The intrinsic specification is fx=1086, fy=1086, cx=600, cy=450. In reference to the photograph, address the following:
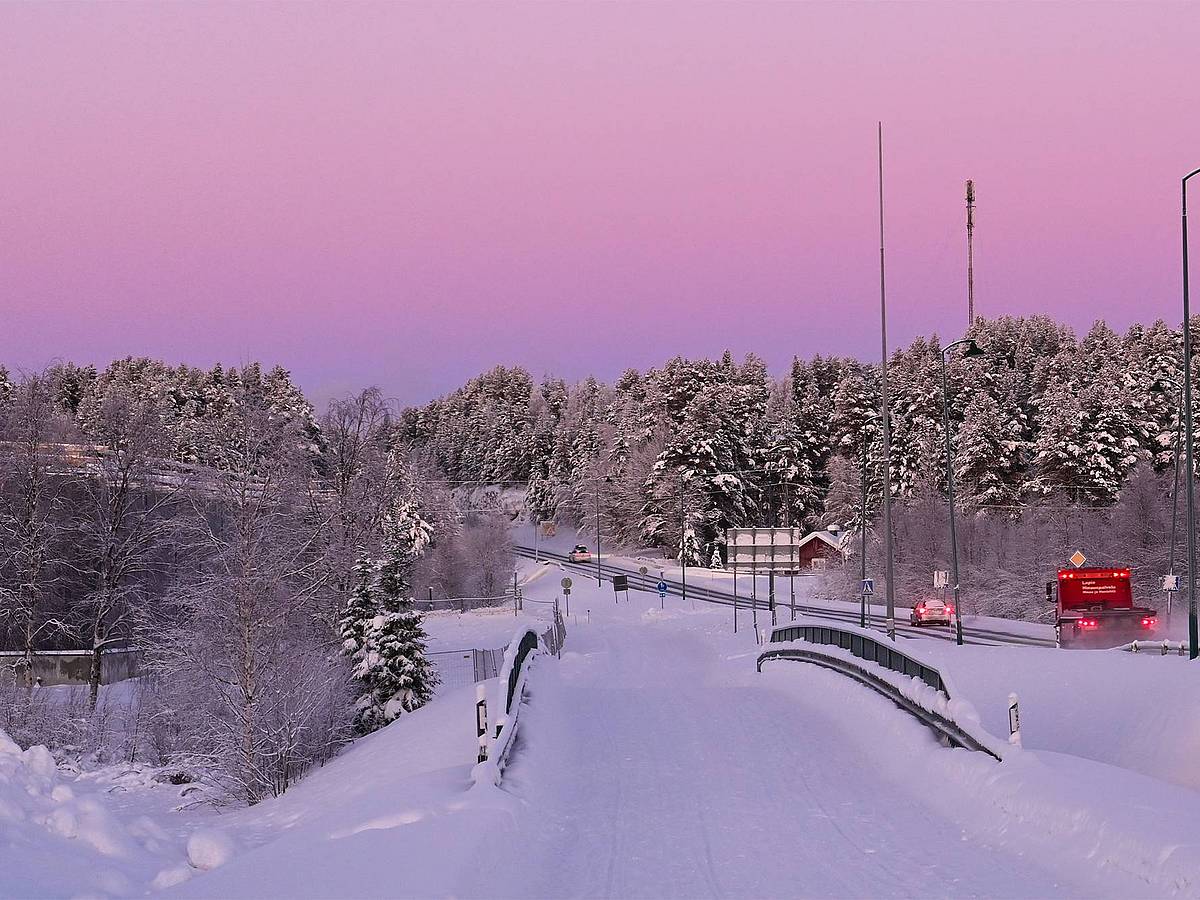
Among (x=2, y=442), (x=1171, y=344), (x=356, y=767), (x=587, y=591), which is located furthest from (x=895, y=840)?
(x=1171, y=344)

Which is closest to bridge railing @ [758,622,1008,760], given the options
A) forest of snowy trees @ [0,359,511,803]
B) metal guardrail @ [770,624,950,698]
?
metal guardrail @ [770,624,950,698]

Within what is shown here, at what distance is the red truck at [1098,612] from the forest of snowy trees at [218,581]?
24.2 m

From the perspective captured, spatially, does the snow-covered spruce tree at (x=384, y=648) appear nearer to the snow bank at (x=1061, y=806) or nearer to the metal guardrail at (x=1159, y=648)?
the snow bank at (x=1061, y=806)

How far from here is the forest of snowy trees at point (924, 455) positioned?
7325 centimetres

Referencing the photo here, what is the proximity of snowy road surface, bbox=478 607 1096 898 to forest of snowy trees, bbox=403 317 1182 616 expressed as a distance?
150 ft

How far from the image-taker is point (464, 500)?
168750 mm

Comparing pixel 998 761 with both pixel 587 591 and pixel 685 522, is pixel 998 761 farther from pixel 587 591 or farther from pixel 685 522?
pixel 685 522

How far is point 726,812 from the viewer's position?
13.1 m

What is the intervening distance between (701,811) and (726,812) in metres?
0.31

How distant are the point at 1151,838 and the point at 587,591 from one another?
81491 millimetres

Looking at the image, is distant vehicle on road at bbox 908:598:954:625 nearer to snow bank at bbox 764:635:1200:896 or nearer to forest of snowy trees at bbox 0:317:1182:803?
forest of snowy trees at bbox 0:317:1182:803

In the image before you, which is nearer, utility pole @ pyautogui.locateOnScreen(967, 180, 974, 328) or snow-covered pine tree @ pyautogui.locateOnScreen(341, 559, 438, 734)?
snow-covered pine tree @ pyautogui.locateOnScreen(341, 559, 438, 734)

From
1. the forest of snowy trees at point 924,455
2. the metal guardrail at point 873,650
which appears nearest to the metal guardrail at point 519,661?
the metal guardrail at point 873,650

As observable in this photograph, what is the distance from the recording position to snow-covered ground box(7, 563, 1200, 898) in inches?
388
